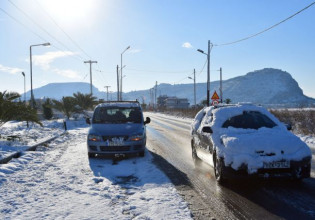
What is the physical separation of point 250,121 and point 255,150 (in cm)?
156

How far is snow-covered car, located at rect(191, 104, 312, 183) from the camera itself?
19.6 feet

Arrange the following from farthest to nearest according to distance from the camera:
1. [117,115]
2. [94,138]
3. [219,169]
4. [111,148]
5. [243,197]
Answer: [117,115], [94,138], [111,148], [219,169], [243,197]

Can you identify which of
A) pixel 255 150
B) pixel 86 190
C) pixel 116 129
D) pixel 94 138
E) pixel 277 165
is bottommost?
pixel 86 190

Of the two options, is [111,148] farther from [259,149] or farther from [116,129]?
[259,149]

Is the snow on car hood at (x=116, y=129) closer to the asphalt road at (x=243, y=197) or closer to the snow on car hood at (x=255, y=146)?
the asphalt road at (x=243, y=197)

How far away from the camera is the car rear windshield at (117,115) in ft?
36.7

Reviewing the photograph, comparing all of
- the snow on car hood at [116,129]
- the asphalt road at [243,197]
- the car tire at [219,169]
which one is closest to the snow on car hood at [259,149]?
the car tire at [219,169]

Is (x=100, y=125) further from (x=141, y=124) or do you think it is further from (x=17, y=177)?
(x=17, y=177)

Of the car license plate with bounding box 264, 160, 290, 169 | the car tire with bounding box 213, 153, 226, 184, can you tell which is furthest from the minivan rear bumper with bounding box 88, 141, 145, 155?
the car license plate with bounding box 264, 160, 290, 169

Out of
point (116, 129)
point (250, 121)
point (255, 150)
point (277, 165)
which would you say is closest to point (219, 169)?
point (255, 150)

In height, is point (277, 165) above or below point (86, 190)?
above

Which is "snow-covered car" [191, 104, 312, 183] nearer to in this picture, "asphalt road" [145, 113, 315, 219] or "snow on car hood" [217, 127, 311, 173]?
"snow on car hood" [217, 127, 311, 173]

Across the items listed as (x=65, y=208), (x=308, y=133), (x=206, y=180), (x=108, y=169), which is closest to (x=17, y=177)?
(x=108, y=169)

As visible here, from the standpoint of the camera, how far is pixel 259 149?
6.05m
